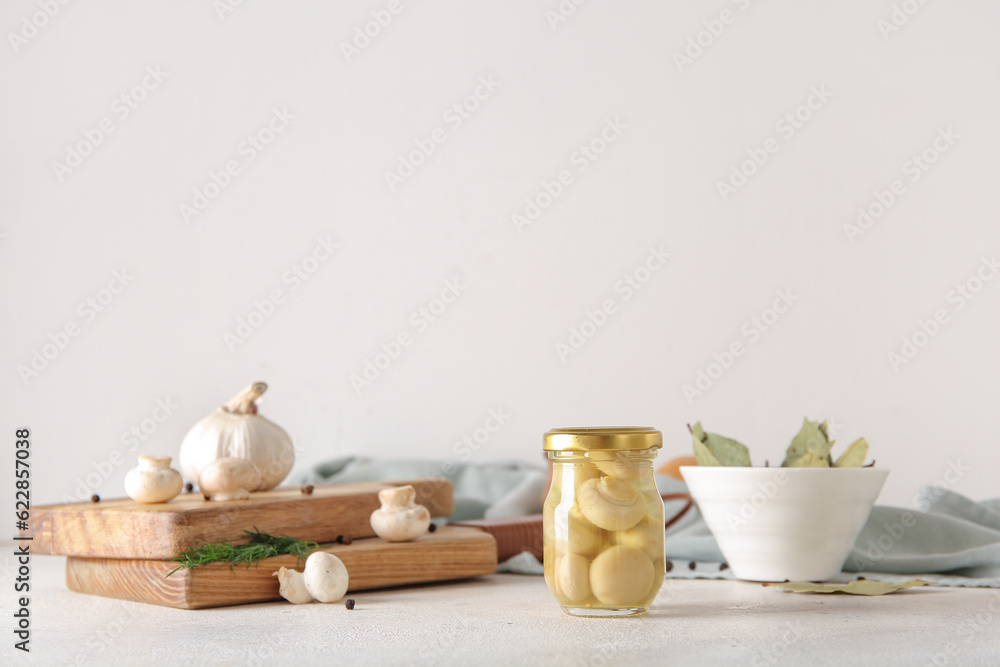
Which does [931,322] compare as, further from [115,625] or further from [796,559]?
[115,625]

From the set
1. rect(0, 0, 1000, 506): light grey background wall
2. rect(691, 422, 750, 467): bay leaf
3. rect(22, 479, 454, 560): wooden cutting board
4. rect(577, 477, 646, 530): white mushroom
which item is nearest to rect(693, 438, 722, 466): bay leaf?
rect(691, 422, 750, 467): bay leaf

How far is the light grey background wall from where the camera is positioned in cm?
154

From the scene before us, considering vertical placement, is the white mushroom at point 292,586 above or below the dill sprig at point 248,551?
below

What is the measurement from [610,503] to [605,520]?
0.5 inches

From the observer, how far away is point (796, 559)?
2.89 ft

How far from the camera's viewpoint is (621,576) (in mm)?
698

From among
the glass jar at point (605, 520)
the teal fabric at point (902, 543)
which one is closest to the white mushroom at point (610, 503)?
the glass jar at point (605, 520)

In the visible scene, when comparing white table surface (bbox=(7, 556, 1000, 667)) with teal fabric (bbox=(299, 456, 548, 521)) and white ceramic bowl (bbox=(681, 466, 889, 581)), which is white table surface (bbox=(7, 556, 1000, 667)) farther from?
teal fabric (bbox=(299, 456, 548, 521))

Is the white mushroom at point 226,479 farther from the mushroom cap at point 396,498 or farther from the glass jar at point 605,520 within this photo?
the glass jar at point 605,520

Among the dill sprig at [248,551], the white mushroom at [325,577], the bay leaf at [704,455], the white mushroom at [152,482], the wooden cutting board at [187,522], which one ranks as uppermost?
the white mushroom at [152,482]

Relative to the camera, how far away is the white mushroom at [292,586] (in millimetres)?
848

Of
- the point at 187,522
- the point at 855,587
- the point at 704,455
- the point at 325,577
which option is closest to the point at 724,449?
the point at 704,455

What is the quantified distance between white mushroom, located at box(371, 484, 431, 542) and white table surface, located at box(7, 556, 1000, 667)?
6 centimetres

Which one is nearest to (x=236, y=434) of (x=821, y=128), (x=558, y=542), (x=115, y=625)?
(x=115, y=625)
